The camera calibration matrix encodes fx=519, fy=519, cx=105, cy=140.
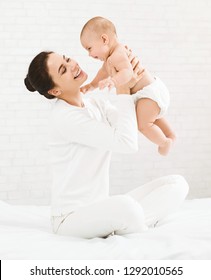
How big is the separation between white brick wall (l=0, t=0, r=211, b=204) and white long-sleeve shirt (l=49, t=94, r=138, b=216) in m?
1.90

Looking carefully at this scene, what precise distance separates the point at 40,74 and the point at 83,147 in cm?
41

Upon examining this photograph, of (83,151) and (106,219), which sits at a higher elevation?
(83,151)

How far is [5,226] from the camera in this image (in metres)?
2.67

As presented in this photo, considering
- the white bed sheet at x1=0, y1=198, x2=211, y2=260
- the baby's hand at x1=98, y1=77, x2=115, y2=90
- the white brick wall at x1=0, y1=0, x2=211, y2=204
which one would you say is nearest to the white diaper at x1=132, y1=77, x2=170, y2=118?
the baby's hand at x1=98, y1=77, x2=115, y2=90

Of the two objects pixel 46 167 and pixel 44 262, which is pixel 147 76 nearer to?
pixel 44 262

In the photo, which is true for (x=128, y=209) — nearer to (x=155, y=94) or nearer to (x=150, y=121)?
(x=150, y=121)

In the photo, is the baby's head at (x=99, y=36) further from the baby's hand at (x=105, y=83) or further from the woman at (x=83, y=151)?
the baby's hand at (x=105, y=83)

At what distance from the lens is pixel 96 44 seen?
102 inches

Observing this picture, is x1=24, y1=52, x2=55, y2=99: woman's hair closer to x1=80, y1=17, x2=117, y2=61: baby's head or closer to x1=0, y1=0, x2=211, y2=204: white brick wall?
x1=80, y1=17, x2=117, y2=61: baby's head

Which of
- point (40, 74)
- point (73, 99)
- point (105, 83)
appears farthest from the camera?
point (73, 99)

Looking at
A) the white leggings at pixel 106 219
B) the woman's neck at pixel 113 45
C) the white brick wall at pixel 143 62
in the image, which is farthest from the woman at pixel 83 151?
the white brick wall at pixel 143 62

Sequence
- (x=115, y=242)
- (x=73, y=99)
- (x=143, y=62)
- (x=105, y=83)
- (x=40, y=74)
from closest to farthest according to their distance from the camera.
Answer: (x=115, y=242)
(x=105, y=83)
(x=40, y=74)
(x=73, y=99)
(x=143, y=62)

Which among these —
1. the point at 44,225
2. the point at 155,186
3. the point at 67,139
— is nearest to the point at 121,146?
the point at 67,139

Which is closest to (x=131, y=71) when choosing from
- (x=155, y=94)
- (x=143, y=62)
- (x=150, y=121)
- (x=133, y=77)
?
(x=133, y=77)
